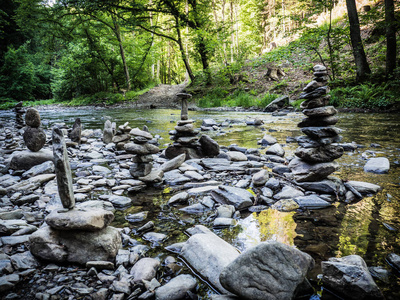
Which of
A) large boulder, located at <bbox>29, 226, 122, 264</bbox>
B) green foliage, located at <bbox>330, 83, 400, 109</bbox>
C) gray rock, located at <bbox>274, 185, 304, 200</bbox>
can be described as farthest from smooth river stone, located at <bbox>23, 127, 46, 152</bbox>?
green foliage, located at <bbox>330, 83, 400, 109</bbox>

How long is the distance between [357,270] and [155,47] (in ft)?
94.2

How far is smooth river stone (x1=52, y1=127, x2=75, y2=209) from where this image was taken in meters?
2.08

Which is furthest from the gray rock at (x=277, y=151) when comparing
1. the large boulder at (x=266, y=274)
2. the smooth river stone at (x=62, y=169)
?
the smooth river stone at (x=62, y=169)

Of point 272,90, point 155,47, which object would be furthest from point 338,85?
point 155,47

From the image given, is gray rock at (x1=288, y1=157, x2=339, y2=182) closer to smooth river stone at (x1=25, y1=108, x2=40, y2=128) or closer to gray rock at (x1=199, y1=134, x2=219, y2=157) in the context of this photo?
gray rock at (x1=199, y1=134, x2=219, y2=157)

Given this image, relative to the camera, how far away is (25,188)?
3.38 metres

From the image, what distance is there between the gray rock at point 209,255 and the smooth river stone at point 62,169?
116 centimetres

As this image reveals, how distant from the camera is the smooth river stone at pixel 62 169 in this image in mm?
2080

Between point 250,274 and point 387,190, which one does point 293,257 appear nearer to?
point 250,274

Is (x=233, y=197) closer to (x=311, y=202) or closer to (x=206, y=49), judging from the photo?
(x=311, y=202)

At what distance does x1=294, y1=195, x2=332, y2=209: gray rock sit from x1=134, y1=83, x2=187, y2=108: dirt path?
18364 millimetres

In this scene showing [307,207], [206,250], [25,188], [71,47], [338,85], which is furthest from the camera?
[71,47]

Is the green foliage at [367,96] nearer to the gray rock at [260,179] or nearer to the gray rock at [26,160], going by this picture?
the gray rock at [260,179]

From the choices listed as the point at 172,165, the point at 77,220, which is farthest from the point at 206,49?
the point at 77,220
